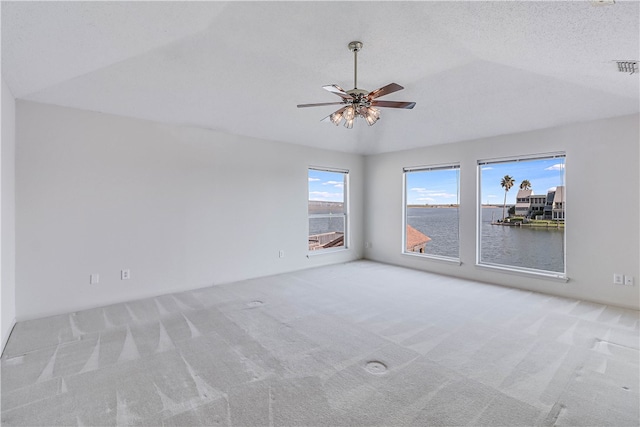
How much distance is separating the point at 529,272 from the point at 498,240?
28.5 inches

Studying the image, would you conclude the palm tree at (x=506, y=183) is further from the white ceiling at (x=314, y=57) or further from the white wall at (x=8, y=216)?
the white wall at (x=8, y=216)

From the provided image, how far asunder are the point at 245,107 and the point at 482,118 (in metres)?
3.38

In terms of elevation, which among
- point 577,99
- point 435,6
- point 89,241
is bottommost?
point 89,241

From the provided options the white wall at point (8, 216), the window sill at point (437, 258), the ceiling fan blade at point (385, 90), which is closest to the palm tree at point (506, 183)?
the window sill at point (437, 258)

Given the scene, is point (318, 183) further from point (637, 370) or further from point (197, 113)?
point (637, 370)

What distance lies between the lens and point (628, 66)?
2562mm

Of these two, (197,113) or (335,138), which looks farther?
(335,138)

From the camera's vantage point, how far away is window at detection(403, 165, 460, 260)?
5406 mm

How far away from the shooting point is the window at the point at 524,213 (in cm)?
430

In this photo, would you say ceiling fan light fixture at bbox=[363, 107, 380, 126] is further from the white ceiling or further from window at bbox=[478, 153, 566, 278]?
window at bbox=[478, 153, 566, 278]

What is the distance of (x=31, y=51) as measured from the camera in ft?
7.91

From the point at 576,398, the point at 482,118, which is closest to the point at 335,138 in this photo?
the point at 482,118

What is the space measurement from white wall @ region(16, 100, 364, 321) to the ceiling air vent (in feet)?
14.2

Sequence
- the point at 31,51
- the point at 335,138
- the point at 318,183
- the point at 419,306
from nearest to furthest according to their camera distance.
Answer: the point at 31,51
the point at 419,306
the point at 335,138
the point at 318,183
